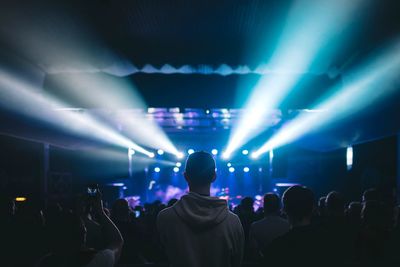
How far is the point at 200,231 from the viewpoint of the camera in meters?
2.23

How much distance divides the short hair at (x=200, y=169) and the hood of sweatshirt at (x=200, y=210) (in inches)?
4.1

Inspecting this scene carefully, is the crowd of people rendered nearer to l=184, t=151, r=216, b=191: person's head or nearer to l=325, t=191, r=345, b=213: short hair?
l=184, t=151, r=216, b=191: person's head

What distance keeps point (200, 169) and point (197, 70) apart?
16.0 ft

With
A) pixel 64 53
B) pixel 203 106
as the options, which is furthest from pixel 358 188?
pixel 64 53

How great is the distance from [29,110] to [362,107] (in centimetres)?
731

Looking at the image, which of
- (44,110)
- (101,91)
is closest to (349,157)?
(101,91)

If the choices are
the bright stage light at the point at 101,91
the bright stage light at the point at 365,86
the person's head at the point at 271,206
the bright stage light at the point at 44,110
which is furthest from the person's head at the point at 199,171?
the bright stage light at the point at 44,110

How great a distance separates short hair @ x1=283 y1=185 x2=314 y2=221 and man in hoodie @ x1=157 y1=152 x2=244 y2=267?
368mm

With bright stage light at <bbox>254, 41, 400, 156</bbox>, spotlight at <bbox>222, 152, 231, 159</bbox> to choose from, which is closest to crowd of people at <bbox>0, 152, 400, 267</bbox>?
bright stage light at <bbox>254, 41, 400, 156</bbox>

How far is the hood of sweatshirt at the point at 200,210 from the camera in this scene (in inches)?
86.7

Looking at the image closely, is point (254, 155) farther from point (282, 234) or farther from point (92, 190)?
point (92, 190)

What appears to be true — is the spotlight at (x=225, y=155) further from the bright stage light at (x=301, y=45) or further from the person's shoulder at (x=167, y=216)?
the person's shoulder at (x=167, y=216)

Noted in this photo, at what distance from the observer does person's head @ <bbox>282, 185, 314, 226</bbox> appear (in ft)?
7.61

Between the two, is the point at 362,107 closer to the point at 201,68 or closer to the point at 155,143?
the point at 201,68
